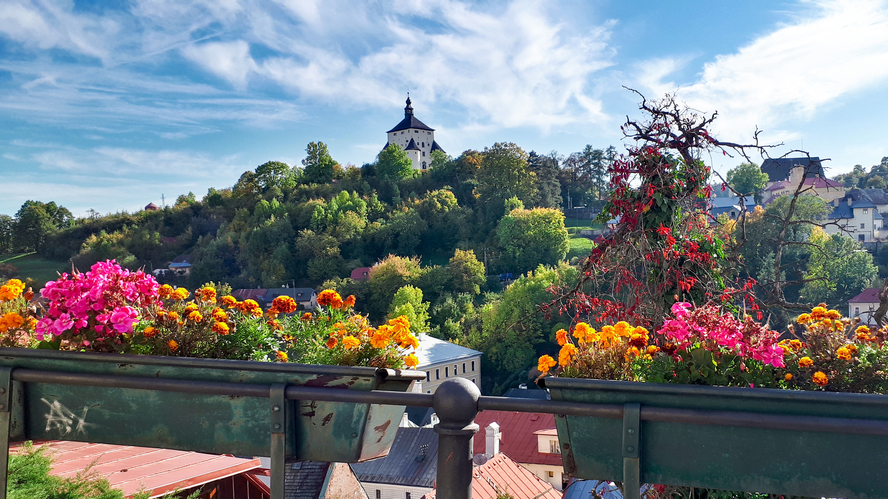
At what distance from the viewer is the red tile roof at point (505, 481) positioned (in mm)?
8070

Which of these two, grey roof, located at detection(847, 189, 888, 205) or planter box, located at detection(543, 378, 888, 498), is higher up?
grey roof, located at detection(847, 189, 888, 205)

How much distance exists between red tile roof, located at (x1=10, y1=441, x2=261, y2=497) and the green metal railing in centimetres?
154

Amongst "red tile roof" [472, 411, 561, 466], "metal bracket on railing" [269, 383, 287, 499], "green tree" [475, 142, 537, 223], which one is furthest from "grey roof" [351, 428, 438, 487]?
"green tree" [475, 142, 537, 223]

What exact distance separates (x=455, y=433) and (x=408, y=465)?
15.4 m

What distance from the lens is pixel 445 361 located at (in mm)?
27422

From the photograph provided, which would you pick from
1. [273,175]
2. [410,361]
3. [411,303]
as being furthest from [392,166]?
[410,361]

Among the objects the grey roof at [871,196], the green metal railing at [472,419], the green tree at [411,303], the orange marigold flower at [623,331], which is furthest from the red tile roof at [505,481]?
the grey roof at [871,196]

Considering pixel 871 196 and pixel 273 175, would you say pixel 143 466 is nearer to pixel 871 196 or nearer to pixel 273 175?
pixel 871 196

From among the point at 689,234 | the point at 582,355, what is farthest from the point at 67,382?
the point at 689,234

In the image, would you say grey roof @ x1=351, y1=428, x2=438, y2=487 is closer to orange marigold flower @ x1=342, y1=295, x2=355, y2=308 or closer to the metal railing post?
orange marigold flower @ x1=342, y1=295, x2=355, y2=308

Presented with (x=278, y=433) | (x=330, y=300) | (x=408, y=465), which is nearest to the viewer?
(x=278, y=433)

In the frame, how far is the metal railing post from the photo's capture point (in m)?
1.09

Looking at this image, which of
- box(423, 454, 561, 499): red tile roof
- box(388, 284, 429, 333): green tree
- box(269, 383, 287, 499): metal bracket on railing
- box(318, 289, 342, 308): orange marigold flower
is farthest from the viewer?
box(388, 284, 429, 333): green tree

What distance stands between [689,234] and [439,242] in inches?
1679
